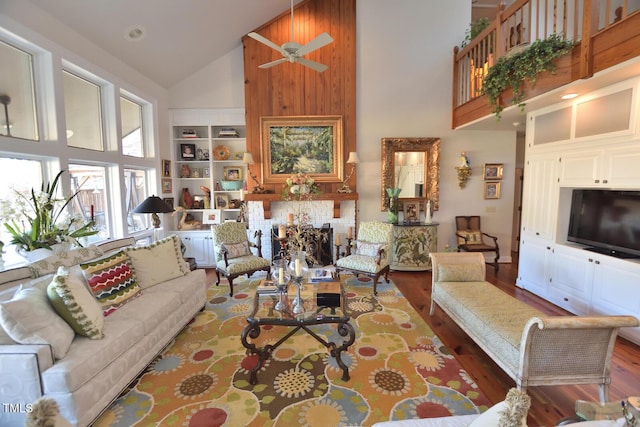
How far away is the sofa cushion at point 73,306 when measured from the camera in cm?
200

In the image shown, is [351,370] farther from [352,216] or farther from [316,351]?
[352,216]

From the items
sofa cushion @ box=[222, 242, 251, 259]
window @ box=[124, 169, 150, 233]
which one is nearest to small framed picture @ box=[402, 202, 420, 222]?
sofa cushion @ box=[222, 242, 251, 259]

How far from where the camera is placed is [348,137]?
208 inches

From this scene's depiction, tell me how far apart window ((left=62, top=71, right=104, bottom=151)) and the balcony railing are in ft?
16.7

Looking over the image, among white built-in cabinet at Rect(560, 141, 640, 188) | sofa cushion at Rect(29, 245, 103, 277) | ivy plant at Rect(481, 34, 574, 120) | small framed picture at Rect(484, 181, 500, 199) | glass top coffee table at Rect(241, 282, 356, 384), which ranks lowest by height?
glass top coffee table at Rect(241, 282, 356, 384)

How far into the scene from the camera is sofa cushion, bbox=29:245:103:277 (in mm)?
2395

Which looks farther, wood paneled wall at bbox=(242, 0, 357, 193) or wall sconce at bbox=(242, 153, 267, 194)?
wood paneled wall at bbox=(242, 0, 357, 193)

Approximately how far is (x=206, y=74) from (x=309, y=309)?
15.5 ft

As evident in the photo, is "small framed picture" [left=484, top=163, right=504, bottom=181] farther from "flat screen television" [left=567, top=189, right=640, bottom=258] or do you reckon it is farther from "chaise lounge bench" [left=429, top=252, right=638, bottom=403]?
"chaise lounge bench" [left=429, top=252, right=638, bottom=403]

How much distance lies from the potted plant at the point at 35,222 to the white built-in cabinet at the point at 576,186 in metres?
5.28

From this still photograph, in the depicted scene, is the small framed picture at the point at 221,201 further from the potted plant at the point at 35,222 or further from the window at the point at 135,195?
the potted plant at the point at 35,222

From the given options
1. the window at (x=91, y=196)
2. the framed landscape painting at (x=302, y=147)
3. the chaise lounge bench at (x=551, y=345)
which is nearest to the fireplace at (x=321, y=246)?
the framed landscape painting at (x=302, y=147)

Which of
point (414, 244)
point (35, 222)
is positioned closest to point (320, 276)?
point (414, 244)

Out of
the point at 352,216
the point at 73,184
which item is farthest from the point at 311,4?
the point at 73,184
